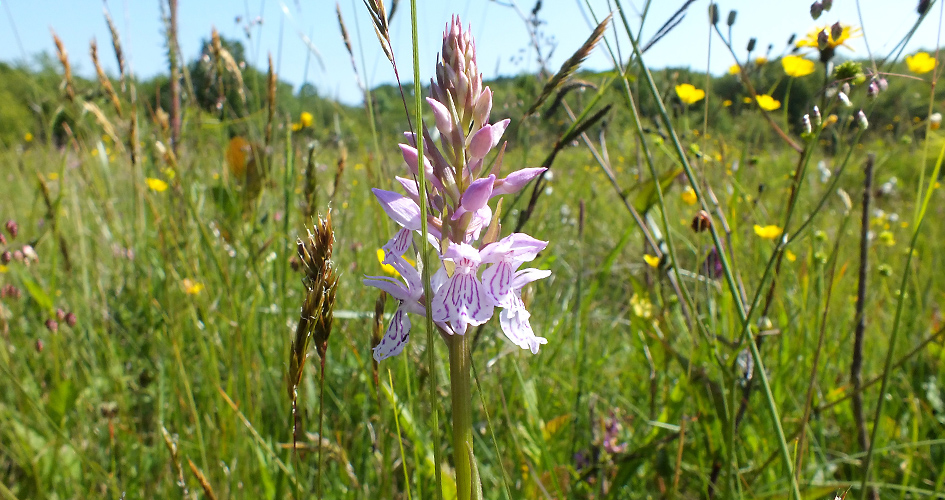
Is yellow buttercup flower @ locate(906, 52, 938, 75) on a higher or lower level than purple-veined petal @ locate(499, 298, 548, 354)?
higher

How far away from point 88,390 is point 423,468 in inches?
57.1

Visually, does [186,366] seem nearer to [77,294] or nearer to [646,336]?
[77,294]

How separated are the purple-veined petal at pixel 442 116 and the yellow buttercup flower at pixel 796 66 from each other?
4.82ft

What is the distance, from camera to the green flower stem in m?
0.67

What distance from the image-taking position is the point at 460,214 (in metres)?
0.70

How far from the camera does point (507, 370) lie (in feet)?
6.27

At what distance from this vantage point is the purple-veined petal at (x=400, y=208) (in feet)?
2.40

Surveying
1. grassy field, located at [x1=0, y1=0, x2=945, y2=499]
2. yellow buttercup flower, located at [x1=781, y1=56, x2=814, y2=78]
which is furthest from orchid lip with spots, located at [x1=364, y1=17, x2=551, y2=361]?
yellow buttercup flower, located at [x1=781, y1=56, x2=814, y2=78]

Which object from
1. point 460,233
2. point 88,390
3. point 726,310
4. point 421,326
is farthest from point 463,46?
point 88,390

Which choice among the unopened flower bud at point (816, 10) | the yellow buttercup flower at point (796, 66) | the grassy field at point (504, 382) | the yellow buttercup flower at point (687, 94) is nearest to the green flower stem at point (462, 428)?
the grassy field at point (504, 382)

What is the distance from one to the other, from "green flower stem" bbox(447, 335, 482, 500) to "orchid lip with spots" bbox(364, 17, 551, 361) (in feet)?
0.13

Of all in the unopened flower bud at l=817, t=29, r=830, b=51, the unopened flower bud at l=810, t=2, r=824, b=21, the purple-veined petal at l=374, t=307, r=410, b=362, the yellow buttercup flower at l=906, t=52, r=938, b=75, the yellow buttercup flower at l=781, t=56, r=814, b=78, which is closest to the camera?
the purple-veined petal at l=374, t=307, r=410, b=362

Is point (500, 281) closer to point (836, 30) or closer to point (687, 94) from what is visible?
point (836, 30)

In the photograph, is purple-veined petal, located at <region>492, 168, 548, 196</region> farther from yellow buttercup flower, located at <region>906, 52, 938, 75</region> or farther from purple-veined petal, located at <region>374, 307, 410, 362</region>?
yellow buttercup flower, located at <region>906, 52, 938, 75</region>
